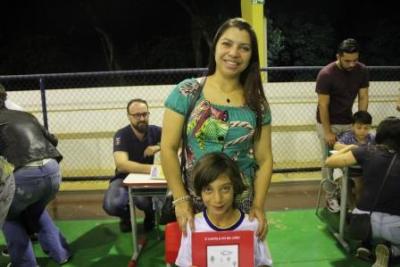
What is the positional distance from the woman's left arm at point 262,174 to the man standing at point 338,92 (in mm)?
2443

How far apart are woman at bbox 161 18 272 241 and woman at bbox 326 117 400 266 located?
1.47 m

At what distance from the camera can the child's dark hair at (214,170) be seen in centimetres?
177

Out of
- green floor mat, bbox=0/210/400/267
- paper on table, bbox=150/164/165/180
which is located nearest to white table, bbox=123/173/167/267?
paper on table, bbox=150/164/165/180

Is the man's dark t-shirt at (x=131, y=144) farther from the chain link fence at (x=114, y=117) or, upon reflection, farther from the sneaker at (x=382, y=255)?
the sneaker at (x=382, y=255)

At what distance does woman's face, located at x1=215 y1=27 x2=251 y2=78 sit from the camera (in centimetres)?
176

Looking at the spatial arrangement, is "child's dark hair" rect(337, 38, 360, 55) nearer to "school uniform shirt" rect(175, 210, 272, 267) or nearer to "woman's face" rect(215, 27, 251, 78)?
"woman's face" rect(215, 27, 251, 78)

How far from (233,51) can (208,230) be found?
771 mm

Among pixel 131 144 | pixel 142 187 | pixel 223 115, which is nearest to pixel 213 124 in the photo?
pixel 223 115

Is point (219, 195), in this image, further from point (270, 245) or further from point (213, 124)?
point (270, 245)

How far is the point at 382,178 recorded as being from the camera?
3039mm

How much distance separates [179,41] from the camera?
16344mm

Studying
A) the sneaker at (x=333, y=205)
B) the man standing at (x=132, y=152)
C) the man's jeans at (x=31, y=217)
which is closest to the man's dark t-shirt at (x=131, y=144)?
the man standing at (x=132, y=152)

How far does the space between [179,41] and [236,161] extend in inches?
588

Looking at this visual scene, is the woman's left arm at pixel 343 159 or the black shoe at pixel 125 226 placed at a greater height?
the woman's left arm at pixel 343 159
